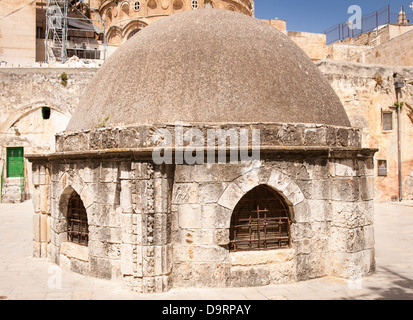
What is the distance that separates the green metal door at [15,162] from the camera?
738 inches

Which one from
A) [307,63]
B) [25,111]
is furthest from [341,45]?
[307,63]

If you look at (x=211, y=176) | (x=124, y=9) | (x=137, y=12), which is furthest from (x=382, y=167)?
(x=124, y=9)

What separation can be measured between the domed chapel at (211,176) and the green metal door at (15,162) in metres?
12.7

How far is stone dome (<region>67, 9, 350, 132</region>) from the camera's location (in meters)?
6.41

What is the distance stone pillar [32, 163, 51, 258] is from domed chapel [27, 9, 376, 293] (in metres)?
0.55

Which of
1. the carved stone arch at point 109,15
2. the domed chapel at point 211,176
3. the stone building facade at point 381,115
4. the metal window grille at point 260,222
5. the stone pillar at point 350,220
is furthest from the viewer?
the carved stone arch at point 109,15

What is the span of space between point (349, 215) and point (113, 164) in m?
3.73

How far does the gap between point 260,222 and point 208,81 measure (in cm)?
240

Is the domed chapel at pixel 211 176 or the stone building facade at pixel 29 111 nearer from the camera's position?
the domed chapel at pixel 211 176

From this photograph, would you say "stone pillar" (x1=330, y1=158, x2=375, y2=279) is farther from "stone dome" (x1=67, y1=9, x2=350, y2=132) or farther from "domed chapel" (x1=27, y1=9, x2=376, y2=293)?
"stone dome" (x1=67, y1=9, x2=350, y2=132)

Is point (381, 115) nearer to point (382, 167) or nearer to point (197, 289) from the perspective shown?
point (382, 167)

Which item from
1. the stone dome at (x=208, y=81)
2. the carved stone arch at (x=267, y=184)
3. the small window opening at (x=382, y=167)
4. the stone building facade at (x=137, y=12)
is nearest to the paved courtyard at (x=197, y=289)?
the carved stone arch at (x=267, y=184)

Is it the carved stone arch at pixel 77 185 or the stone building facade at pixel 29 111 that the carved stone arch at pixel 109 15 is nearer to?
the stone building facade at pixel 29 111
